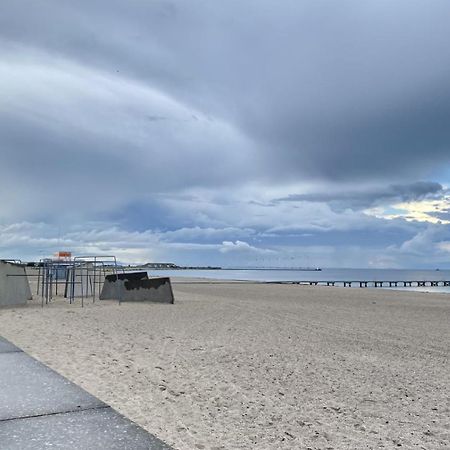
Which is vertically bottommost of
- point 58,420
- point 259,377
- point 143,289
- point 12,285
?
point 259,377

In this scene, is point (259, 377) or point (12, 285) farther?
point (12, 285)

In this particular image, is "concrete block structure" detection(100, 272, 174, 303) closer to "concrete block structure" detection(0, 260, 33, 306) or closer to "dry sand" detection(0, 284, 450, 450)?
"concrete block structure" detection(0, 260, 33, 306)

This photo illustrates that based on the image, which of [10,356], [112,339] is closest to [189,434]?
[10,356]

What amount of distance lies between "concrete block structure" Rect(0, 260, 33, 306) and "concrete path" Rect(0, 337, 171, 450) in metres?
12.2

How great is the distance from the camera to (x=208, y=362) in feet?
25.7

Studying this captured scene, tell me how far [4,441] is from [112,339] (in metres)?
6.35

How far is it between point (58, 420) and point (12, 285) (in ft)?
48.0

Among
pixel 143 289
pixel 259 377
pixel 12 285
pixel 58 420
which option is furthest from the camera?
pixel 143 289

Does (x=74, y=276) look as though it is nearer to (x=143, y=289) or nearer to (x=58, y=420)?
(x=143, y=289)

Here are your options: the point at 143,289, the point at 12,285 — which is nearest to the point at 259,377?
the point at 12,285

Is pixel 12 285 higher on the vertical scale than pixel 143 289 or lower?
higher

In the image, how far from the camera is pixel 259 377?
6.88 metres

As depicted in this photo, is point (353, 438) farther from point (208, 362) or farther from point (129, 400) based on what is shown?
point (208, 362)

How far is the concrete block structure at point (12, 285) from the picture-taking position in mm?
17016
